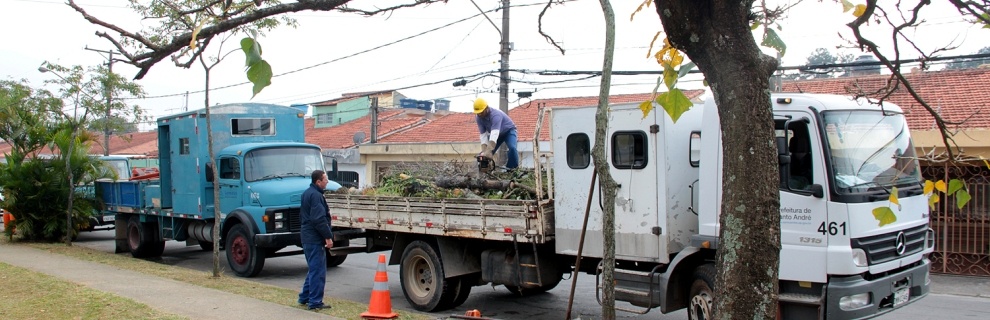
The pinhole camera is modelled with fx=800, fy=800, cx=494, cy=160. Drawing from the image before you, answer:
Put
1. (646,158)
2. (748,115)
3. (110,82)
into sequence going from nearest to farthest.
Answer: (748,115)
(646,158)
(110,82)

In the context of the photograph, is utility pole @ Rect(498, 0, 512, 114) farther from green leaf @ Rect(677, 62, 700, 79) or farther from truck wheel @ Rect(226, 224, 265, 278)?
green leaf @ Rect(677, 62, 700, 79)

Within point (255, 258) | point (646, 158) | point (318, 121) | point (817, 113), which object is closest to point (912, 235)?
point (817, 113)

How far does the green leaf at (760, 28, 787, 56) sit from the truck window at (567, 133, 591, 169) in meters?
4.37

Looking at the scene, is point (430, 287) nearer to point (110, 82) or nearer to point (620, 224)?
point (620, 224)

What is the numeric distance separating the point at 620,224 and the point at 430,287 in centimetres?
312

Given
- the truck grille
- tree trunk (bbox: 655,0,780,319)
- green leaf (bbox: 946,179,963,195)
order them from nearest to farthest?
green leaf (bbox: 946,179,963,195)
tree trunk (bbox: 655,0,780,319)
the truck grille

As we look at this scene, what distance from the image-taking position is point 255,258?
13.5 metres

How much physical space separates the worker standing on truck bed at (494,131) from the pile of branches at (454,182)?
1.19 ft

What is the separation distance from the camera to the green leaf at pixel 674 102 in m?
4.02

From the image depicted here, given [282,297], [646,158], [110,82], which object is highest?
[110,82]

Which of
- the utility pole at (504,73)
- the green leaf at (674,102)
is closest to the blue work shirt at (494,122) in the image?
the green leaf at (674,102)

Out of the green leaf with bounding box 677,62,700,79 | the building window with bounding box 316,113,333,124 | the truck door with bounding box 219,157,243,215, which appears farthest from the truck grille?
the building window with bounding box 316,113,333,124

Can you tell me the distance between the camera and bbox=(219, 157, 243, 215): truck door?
1433cm

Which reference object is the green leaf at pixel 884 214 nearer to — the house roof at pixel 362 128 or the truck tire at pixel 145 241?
the truck tire at pixel 145 241
